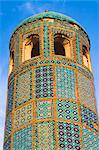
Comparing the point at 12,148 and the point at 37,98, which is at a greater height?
the point at 37,98

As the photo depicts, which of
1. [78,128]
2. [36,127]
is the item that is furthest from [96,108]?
[36,127]

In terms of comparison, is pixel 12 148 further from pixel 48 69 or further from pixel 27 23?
pixel 27 23

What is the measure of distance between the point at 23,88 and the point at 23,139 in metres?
1.47

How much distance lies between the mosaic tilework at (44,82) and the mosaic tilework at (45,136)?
83 cm

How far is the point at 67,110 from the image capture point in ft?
30.9

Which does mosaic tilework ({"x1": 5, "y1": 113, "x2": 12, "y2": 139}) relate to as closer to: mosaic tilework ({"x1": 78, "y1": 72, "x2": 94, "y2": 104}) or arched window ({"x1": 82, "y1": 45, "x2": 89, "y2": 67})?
mosaic tilework ({"x1": 78, "y1": 72, "x2": 94, "y2": 104})

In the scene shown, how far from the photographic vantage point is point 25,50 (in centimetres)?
1127

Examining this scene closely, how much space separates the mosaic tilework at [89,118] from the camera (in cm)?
949

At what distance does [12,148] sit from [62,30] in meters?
3.70

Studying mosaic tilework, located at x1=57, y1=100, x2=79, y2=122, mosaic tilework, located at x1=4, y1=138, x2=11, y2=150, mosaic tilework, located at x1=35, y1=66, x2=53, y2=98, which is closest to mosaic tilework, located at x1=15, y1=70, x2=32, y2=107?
mosaic tilework, located at x1=35, y1=66, x2=53, y2=98

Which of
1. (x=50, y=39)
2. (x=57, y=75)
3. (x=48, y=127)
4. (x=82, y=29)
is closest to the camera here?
(x=48, y=127)

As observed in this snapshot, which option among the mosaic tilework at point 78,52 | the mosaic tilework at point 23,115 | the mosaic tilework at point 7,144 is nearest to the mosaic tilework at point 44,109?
the mosaic tilework at point 23,115

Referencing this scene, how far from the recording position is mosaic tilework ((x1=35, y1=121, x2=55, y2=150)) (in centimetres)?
874

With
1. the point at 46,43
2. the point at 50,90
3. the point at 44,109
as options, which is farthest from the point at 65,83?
the point at 46,43
